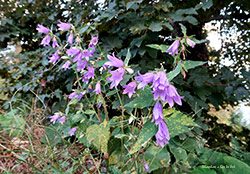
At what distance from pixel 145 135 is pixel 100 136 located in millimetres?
241

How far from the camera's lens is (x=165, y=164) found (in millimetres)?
825

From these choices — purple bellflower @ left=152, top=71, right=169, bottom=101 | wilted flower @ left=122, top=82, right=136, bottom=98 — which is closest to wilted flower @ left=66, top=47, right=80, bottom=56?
wilted flower @ left=122, top=82, right=136, bottom=98

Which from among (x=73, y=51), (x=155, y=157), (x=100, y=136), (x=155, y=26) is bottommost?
(x=155, y=157)

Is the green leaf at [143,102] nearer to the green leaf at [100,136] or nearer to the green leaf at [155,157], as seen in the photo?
the green leaf at [100,136]

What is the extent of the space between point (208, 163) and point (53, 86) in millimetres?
1378

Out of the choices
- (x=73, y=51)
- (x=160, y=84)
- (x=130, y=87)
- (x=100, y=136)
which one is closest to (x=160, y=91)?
(x=160, y=84)

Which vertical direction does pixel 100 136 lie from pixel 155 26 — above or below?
below

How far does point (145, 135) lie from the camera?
1.50 ft

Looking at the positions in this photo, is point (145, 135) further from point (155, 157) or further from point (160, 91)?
point (155, 157)

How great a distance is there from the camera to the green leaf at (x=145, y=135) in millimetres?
445

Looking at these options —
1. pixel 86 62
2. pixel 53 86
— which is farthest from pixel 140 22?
pixel 53 86

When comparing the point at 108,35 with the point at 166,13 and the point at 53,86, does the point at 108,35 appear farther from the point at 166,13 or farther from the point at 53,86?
the point at 53,86

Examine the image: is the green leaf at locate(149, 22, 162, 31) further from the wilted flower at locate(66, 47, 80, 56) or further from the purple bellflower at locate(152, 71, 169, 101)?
the purple bellflower at locate(152, 71, 169, 101)

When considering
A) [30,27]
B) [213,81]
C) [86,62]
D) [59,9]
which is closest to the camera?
[86,62]
